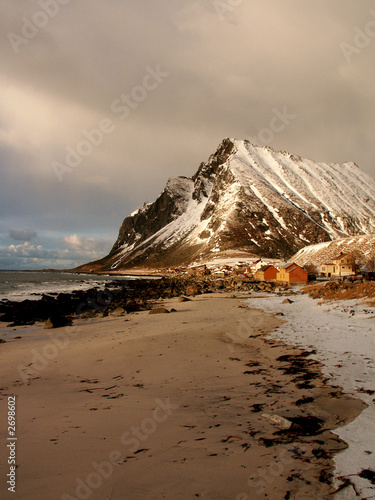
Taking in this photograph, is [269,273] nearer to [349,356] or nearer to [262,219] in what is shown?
[349,356]

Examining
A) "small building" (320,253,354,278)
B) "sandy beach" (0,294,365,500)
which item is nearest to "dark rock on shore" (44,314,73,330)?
"sandy beach" (0,294,365,500)

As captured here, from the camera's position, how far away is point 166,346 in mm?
11680

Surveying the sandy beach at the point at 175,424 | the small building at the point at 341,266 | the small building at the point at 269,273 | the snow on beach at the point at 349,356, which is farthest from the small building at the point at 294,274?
the sandy beach at the point at 175,424

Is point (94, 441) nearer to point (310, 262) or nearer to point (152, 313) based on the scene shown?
point (152, 313)

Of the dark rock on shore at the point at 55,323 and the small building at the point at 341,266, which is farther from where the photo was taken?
the small building at the point at 341,266

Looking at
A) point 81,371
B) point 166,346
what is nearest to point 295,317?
point 166,346

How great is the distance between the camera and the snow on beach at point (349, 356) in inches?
161

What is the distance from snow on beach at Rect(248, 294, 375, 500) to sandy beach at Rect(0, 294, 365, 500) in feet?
0.74

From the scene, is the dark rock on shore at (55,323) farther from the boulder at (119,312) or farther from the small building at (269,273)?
the small building at (269,273)

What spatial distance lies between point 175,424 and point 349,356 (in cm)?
631

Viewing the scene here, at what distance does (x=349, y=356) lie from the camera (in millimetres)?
9133

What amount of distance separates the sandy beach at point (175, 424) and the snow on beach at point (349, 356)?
0.23m

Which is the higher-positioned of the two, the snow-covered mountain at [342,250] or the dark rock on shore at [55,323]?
the snow-covered mountain at [342,250]

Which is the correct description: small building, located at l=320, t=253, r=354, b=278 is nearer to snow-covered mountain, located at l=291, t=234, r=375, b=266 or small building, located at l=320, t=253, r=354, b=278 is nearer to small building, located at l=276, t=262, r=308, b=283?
snow-covered mountain, located at l=291, t=234, r=375, b=266
